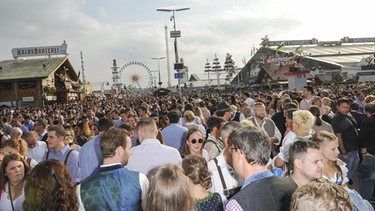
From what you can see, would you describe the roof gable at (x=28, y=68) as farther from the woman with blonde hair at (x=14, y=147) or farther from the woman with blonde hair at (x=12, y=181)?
the woman with blonde hair at (x=12, y=181)

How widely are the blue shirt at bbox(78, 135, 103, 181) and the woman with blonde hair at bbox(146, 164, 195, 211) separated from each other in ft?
9.46

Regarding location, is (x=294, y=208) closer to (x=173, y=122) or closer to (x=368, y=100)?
(x=173, y=122)

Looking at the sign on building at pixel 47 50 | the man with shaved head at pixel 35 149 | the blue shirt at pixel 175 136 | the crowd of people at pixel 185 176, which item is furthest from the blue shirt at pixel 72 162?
the sign on building at pixel 47 50

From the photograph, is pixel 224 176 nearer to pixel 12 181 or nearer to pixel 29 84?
pixel 12 181

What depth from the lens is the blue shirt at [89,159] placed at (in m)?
5.45

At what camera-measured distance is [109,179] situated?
340cm

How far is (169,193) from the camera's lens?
2727 mm

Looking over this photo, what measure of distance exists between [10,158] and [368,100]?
26.6ft

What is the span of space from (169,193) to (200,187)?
85 cm

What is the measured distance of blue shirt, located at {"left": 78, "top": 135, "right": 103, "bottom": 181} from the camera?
5.45m

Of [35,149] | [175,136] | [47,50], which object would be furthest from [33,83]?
[175,136]

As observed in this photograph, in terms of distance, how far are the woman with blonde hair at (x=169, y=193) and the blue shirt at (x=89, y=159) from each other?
2882 mm

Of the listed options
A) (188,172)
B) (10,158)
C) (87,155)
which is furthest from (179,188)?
(87,155)

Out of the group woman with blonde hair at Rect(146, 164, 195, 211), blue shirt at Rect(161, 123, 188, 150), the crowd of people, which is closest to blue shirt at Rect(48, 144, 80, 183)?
the crowd of people
